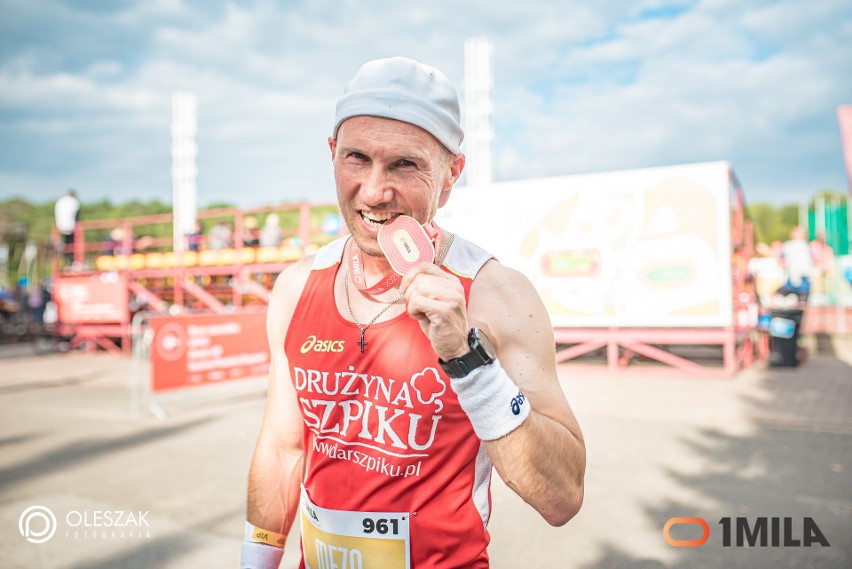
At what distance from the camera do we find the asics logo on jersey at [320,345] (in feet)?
4.84

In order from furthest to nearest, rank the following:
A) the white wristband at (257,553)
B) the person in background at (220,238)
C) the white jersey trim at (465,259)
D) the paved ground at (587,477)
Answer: the person in background at (220,238) → the paved ground at (587,477) → the white wristband at (257,553) → the white jersey trim at (465,259)

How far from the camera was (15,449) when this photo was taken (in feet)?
19.3

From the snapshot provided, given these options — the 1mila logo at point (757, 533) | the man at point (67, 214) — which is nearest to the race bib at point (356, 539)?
the 1mila logo at point (757, 533)

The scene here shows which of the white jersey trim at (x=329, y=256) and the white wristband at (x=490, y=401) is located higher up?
the white jersey trim at (x=329, y=256)

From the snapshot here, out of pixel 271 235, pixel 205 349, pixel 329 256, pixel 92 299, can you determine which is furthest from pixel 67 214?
pixel 329 256

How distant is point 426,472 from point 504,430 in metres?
0.29

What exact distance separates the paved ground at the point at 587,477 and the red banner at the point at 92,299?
4.85m

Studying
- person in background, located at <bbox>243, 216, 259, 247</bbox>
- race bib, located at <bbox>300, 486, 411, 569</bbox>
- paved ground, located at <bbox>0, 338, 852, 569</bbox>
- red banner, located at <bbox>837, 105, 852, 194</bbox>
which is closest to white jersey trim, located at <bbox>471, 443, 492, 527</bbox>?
race bib, located at <bbox>300, 486, 411, 569</bbox>

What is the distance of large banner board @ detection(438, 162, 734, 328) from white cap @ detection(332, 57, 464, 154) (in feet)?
32.8

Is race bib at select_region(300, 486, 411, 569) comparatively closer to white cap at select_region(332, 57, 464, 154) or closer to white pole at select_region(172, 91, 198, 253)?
white cap at select_region(332, 57, 464, 154)

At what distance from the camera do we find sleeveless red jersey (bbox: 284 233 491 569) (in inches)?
52.9

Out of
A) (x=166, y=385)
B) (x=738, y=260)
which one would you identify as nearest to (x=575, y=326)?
(x=738, y=260)

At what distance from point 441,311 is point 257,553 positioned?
1.01m

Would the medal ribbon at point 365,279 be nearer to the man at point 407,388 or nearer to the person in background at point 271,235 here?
the man at point 407,388
